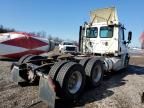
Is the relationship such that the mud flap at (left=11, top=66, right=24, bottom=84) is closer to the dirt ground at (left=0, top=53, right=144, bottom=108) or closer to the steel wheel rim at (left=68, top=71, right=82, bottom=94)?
the dirt ground at (left=0, top=53, right=144, bottom=108)

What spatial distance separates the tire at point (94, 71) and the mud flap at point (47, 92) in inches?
81.5

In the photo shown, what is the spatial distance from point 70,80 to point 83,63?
1500 millimetres

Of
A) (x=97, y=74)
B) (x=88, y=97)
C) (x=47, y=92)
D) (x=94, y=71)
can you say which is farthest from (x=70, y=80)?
(x=97, y=74)

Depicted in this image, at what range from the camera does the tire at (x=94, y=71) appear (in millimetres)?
6871

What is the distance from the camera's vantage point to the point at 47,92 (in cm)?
505

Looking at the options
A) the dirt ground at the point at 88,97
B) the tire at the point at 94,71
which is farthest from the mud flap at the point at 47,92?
the tire at the point at 94,71

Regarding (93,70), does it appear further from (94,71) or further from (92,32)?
(92,32)

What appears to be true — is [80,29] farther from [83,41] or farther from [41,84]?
[41,84]

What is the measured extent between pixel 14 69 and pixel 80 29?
5.52 metres

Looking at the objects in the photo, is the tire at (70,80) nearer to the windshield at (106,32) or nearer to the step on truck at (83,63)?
the step on truck at (83,63)

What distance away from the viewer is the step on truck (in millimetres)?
5363

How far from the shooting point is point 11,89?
21.7 ft

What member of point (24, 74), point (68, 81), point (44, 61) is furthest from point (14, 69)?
point (68, 81)

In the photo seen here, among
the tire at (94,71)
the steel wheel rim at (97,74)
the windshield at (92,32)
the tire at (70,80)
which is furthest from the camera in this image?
the windshield at (92,32)
